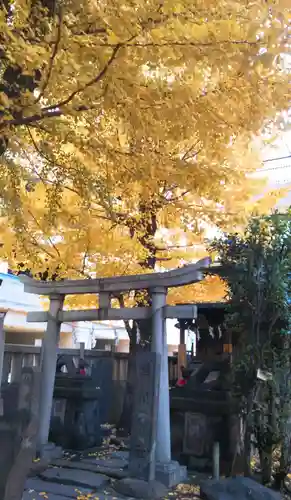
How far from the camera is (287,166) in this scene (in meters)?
13.7

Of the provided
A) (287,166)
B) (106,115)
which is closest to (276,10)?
(106,115)

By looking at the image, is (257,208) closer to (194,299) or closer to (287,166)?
(194,299)

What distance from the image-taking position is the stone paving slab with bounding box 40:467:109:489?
5.91 m

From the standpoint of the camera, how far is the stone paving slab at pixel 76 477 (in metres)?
5.91

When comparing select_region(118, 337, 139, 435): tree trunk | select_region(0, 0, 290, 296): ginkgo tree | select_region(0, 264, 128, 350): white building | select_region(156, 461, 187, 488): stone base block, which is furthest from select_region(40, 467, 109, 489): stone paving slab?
select_region(0, 264, 128, 350): white building

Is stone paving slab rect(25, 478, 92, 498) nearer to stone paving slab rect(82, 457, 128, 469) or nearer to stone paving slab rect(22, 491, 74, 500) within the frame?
stone paving slab rect(22, 491, 74, 500)

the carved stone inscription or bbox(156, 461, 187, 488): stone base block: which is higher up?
the carved stone inscription

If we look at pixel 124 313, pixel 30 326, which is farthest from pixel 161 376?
pixel 30 326

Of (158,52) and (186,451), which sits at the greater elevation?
(158,52)

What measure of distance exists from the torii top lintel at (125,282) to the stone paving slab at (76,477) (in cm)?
277

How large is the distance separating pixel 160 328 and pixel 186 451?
7.08 feet

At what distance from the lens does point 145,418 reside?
593cm

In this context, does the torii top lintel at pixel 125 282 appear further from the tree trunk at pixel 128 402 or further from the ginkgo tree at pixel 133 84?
the tree trunk at pixel 128 402

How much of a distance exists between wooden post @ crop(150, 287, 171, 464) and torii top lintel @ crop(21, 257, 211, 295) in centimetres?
18
